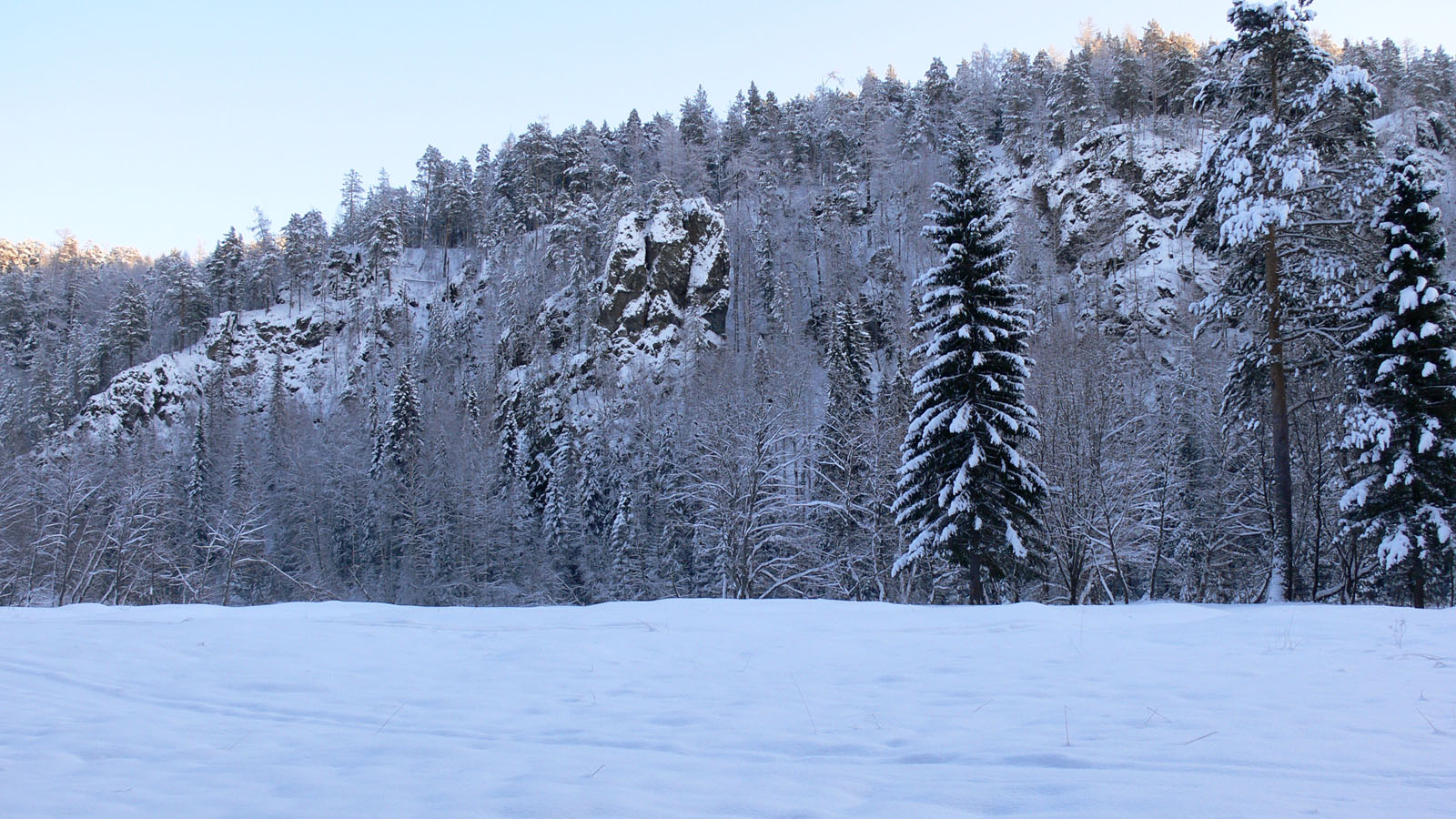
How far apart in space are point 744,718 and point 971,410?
11.7 m

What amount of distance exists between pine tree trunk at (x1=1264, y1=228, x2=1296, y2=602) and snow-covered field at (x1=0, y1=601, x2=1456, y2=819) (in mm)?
5671

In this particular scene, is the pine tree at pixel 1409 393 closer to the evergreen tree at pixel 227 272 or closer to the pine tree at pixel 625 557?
the pine tree at pixel 625 557

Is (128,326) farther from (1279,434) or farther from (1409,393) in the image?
(1409,393)

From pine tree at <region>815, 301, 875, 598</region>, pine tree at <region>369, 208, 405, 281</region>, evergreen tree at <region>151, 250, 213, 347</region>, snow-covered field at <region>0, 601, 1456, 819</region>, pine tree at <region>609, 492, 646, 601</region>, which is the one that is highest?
pine tree at <region>369, 208, 405, 281</region>

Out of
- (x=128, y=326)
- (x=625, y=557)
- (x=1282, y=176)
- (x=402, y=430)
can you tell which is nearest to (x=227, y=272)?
(x=128, y=326)

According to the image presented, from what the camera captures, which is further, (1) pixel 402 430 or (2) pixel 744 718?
(1) pixel 402 430

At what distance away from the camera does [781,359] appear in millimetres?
A: 54656

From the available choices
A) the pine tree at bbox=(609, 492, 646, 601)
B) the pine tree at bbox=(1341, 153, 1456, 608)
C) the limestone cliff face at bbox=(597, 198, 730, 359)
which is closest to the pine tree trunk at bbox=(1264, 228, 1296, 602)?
the pine tree at bbox=(1341, 153, 1456, 608)

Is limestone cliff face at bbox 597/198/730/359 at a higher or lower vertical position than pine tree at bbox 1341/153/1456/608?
higher

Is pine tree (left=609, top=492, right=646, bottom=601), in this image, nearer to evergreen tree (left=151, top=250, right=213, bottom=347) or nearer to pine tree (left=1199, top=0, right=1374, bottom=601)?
pine tree (left=1199, top=0, right=1374, bottom=601)

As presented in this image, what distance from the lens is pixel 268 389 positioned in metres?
72.0

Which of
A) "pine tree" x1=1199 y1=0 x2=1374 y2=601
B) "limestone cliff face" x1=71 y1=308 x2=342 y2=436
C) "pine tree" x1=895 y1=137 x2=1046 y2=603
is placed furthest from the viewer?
"limestone cliff face" x1=71 y1=308 x2=342 y2=436

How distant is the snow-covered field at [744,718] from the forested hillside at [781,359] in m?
9.36

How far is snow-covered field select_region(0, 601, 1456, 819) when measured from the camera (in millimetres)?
3146
